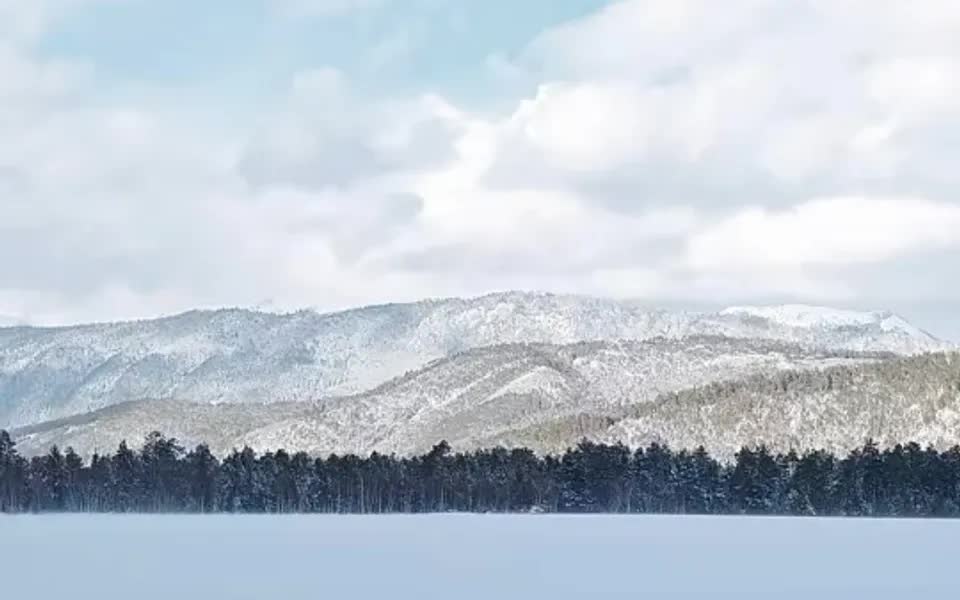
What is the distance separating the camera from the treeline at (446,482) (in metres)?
140

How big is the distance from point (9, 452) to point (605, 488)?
74.1 meters

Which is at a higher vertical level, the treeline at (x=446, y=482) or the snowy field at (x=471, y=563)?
the treeline at (x=446, y=482)

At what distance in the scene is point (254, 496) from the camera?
14662cm

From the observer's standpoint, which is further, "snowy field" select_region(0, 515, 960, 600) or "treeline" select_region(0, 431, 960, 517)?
"treeline" select_region(0, 431, 960, 517)

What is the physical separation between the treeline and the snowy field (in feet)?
164

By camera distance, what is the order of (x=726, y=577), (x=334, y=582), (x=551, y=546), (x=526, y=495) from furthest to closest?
(x=526, y=495)
(x=551, y=546)
(x=726, y=577)
(x=334, y=582)

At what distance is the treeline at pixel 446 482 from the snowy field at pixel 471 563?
50.1 m

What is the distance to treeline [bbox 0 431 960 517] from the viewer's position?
140m

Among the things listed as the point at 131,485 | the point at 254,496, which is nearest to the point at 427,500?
the point at 254,496

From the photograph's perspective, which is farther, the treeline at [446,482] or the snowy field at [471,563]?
the treeline at [446,482]

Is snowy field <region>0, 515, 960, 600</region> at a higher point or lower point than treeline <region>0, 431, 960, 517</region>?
lower

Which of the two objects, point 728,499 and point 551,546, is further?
point 728,499

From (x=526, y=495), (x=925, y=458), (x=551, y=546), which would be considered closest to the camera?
(x=551, y=546)

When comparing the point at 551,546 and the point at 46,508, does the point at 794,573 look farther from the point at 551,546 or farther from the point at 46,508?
the point at 46,508
